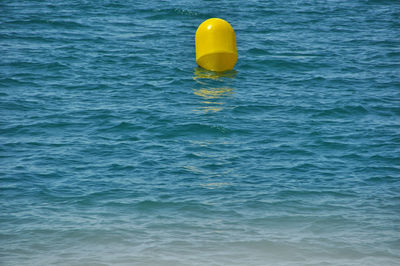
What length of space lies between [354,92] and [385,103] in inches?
34.7

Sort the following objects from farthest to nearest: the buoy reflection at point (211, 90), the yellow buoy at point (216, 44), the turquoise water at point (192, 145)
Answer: the yellow buoy at point (216, 44), the buoy reflection at point (211, 90), the turquoise water at point (192, 145)

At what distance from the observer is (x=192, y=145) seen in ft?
33.5

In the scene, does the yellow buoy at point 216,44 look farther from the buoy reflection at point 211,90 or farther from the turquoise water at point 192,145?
the turquoise water at point 192,145

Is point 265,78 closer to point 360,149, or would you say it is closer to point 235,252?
point 360,149

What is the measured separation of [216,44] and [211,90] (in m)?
1.26

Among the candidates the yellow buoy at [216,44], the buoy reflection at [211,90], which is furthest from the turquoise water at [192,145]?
the yellow buoy at [216,44]

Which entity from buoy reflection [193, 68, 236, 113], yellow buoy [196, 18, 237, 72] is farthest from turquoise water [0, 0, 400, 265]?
yellow buoy [196, 18, 237, 72]

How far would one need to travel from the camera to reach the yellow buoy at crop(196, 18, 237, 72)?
13716mm

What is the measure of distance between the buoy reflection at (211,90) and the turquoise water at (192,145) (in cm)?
6

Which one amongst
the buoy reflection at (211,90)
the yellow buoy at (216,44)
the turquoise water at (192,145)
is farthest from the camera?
the yellow buoy at (216,44)

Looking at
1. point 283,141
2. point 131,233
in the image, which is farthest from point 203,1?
point 131,233

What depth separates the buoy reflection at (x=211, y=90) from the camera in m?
12.2

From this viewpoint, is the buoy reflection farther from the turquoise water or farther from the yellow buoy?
the yellow buoy

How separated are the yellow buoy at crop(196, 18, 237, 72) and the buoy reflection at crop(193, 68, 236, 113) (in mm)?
261
